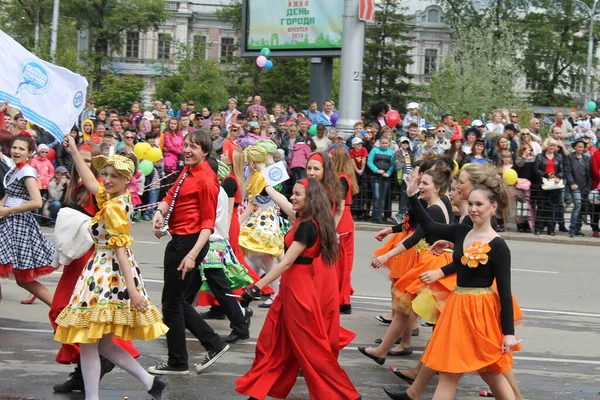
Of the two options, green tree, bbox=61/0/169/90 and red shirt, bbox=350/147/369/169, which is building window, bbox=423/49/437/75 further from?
red shirt, bbox=350/147/369/169

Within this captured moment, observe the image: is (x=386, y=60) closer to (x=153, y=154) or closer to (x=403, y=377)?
(x=153, y=154)

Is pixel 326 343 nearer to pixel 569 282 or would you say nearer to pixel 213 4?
pixel 569 282

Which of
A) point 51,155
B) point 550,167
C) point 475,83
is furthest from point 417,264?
point 475,83

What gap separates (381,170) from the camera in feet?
64.4

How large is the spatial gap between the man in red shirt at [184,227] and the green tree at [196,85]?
75.6ft

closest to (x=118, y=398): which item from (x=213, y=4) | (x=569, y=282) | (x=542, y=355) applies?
(x=542, y=355)

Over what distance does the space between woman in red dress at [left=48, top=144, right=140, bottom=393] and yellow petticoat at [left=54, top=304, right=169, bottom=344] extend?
491mm

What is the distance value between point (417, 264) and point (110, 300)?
9.30 feet

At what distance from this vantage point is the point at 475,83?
116ft

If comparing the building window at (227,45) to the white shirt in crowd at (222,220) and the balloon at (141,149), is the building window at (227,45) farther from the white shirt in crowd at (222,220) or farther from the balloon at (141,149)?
the white shirt in crowd at (222,220)

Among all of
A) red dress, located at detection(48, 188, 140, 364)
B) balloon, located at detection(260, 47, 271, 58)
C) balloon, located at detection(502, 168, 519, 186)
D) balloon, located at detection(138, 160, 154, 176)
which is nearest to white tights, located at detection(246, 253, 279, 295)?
red dress, located at detection(48, 188, 140, 364)

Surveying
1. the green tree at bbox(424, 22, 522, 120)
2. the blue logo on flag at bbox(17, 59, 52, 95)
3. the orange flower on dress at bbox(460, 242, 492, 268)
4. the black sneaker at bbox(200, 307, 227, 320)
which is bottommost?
the black sneaker at bbox(200, 307, 227, 320)

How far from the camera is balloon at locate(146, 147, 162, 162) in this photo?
744 inches

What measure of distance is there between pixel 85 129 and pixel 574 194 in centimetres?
951
